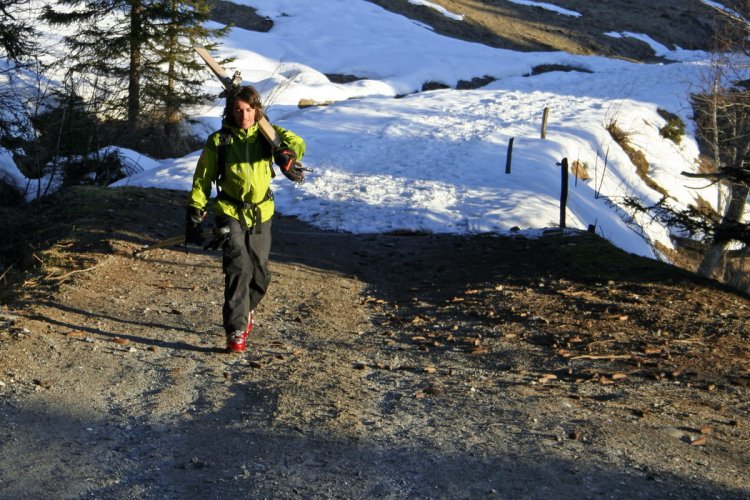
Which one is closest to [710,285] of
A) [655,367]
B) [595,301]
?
[595,301]

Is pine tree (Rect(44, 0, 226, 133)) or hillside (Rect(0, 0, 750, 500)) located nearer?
hillside (Rect(0, 0, 750, 500))

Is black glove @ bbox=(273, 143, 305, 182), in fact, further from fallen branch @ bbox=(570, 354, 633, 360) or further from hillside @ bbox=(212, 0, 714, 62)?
hillside @ bbox=(212, 0, 714, 62)

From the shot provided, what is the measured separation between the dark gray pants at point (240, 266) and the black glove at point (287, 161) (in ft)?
1.90

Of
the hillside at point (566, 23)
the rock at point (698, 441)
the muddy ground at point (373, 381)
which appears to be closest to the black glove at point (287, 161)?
the muddy ground at point (373, 381)

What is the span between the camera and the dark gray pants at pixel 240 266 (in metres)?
6.71

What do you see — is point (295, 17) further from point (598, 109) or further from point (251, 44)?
point (598, 109)

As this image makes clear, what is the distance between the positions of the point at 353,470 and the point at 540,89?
34.4 metres

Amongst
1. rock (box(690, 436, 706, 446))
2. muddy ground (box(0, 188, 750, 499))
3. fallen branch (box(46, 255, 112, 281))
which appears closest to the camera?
muddy ground (box(0, 188, 750, 499))

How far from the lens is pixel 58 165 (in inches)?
725

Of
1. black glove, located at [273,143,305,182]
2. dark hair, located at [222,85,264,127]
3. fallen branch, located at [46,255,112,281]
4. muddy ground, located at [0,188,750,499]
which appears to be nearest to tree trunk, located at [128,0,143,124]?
muddy ground, located at [0,188,750,499]

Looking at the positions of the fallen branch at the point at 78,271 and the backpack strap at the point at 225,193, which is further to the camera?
the fallen branch at the point at 78,271

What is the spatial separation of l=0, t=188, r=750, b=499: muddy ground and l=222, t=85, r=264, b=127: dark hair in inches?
75.2

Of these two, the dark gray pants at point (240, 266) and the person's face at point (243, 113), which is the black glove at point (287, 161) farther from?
the dark gray pants at point (240, 266)

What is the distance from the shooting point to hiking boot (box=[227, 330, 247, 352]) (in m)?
6.75
